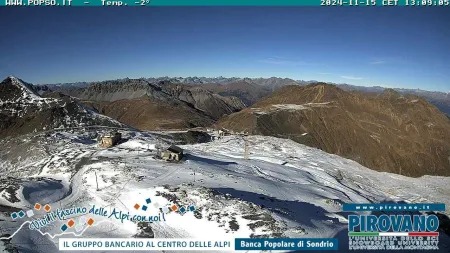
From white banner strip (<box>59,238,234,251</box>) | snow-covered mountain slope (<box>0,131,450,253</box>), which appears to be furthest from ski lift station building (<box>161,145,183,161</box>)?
white banner strip (<box>59,238,234,251</box>)

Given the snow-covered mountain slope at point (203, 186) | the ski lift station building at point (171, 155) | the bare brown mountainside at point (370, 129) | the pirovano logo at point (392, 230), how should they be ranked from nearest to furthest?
the pirovano logo at point (392, 230)
the snow-covered mountain slope at point (203, 186)
the ski lift station building at point (171, 155)
the bare brown mountainside at point (370, 129)

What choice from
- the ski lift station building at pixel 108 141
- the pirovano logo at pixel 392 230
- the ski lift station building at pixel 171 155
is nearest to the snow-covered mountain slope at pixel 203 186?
the ski lift station building at pixel 171 155

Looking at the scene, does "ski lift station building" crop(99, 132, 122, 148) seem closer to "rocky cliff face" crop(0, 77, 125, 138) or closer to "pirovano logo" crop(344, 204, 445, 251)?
"rocky cliff face" crop(0, 77, 125, 138)

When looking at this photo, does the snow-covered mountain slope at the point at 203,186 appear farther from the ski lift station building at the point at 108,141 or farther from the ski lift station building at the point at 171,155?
the ski lift station building at the point at 108,141

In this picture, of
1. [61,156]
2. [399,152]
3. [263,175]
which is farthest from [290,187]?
[399,152]

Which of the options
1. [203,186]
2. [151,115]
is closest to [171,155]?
[203,186]

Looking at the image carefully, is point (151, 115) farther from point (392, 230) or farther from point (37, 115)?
point (392, 230)
